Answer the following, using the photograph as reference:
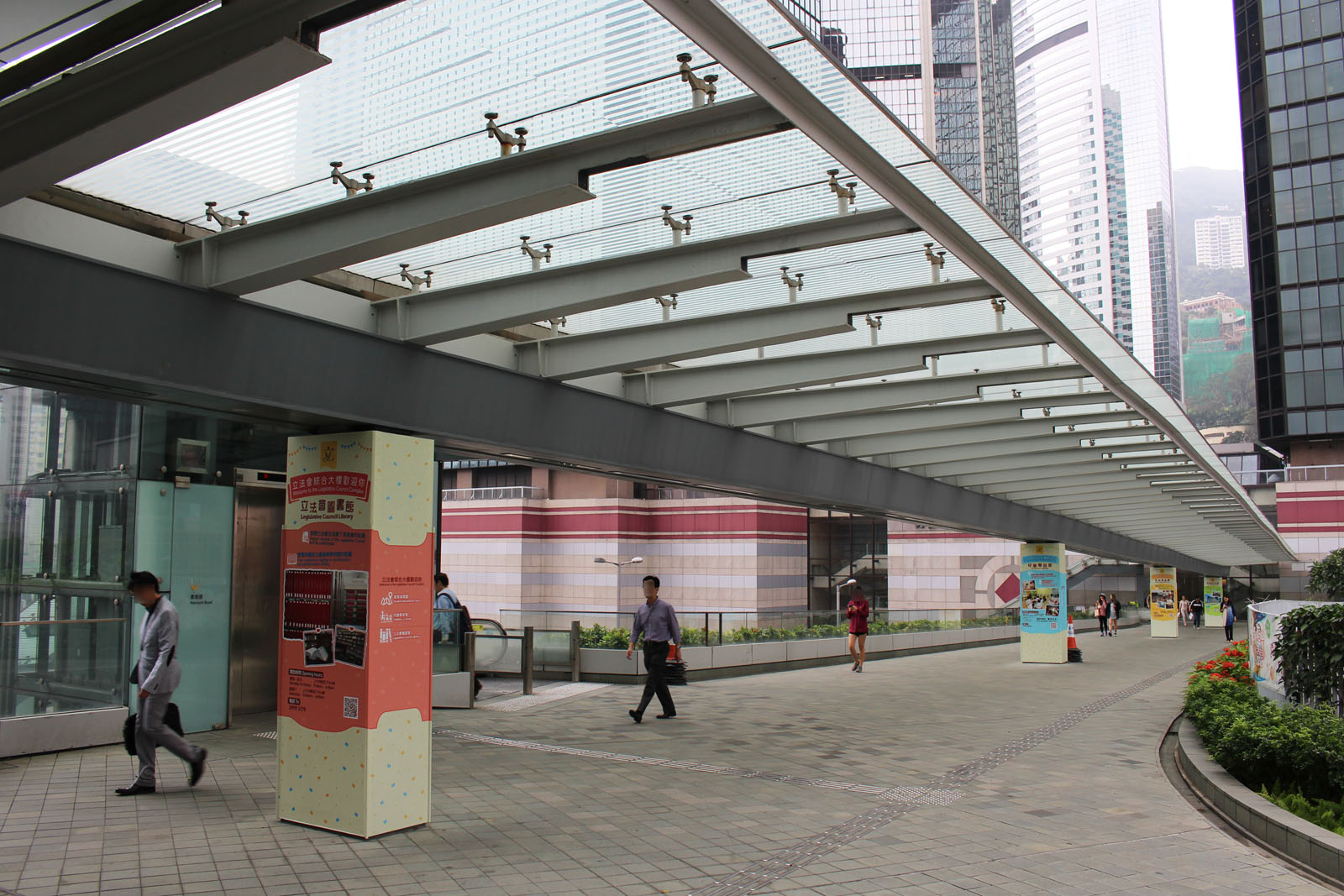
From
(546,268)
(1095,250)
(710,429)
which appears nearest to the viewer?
(546,268)

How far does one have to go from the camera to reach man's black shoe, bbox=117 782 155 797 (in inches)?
283

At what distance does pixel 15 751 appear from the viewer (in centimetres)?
841

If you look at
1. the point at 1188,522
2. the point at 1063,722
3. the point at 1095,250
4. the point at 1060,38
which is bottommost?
the point at 1063,722

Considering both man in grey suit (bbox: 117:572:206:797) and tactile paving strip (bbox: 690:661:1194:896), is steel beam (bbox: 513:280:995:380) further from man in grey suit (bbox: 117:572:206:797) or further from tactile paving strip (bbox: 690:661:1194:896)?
tactile paving strip (bbox: 690:661:1194:896)

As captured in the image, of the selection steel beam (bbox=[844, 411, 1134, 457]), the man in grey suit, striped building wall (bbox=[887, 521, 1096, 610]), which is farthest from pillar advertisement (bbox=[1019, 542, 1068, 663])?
striped building wall (bbox=[887, 521, 1096, 610])

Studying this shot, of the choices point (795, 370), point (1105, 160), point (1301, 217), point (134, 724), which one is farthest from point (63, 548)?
point (1105, 160)

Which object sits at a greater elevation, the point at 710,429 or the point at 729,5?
the point at 729,5

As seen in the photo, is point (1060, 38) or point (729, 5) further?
point (1060, 38)

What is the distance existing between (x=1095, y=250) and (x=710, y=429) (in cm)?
17983

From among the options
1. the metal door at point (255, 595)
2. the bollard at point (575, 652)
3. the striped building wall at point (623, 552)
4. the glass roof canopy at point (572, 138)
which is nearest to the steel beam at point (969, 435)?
the glass roof canopy at point (572, 138)

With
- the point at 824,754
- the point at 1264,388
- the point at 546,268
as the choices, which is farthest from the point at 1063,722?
the point at 1264,388

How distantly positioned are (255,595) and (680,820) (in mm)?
6344

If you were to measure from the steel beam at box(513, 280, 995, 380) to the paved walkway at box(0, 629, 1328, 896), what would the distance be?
141 inches

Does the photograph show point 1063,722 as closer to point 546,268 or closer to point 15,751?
point 546,268
